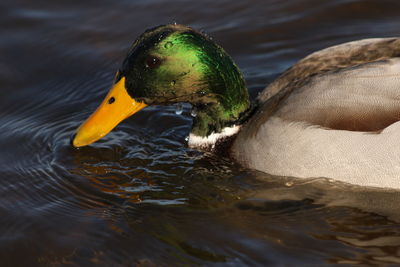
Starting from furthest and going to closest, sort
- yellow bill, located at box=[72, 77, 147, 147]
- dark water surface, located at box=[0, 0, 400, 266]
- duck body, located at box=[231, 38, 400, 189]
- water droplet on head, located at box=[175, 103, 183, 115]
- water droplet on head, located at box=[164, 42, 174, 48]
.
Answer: water droplet on head, located at box=[175, 103, 183, 115]
yellow bill, located at box=[72, 77, 147, 147]
water droplet on head, located at box=[164, 42, 174, 48]
duck body, located at box=[231, 38, 400, 189]
dark water surface, located at box=[0, 0, 400, 266]

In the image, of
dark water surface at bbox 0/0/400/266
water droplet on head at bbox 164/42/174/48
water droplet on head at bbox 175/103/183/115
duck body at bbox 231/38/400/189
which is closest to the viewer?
dark water surface at bbox 0/0/400/266

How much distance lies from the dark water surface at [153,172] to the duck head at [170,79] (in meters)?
0.48

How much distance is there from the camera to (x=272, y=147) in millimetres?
5496

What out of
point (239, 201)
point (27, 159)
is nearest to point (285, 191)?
point (239, 201)

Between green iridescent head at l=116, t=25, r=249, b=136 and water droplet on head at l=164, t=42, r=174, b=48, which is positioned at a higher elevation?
water droplet on head at l=164, t=42, r=174, b=48

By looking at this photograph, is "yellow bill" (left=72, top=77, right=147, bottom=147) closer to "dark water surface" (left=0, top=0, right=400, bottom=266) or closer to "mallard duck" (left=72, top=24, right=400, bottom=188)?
"mallard duck" (left=72, top=24, right=400, bottom=188)

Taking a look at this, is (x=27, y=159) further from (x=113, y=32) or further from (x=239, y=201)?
(x=113, y=32)

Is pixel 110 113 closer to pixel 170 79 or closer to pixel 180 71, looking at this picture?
pixel 170 79

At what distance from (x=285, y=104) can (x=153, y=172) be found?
4.11 feet

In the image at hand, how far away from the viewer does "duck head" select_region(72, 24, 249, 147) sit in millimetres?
5613

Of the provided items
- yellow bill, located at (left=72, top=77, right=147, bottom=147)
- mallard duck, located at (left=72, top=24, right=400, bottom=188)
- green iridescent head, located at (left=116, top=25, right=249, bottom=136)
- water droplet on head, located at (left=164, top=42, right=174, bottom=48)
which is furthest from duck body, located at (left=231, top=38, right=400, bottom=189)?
yellow bill, located at (left=72, top=77, right=147, bottom=147)

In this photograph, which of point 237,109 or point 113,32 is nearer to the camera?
point 237,109

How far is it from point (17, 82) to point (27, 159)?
155 centimetres

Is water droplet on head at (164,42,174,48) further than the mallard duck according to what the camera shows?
Yes
